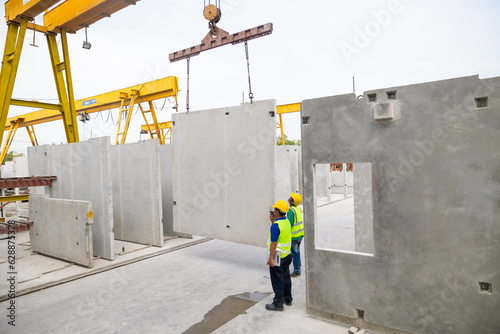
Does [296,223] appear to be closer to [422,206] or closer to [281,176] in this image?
[281,176]

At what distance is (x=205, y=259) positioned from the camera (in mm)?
6867

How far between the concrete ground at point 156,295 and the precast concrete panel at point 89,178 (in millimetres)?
586

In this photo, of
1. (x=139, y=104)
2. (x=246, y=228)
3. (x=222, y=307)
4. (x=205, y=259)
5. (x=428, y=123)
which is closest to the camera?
(x=428, y=123)

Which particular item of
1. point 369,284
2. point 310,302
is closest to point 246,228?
point 310,302

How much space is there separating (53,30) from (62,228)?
530cm

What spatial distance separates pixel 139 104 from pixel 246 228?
1138cm

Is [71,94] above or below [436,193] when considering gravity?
above

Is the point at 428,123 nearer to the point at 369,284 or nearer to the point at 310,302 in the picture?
the point at 369,284

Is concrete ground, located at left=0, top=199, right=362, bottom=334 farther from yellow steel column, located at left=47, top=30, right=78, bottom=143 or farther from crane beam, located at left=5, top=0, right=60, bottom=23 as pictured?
crane beam, located at left=5, top=0, right=60, bottom=23

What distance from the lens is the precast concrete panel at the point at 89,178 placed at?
6.72m

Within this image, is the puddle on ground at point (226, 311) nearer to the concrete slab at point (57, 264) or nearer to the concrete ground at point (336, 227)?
the concrete ground at point (336, 227)

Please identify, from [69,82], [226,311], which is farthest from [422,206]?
[69,82]

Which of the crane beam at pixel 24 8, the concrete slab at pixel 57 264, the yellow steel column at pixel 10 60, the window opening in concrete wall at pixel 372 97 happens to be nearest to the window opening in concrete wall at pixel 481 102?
the window opening in concrete wall at pixel 372 97

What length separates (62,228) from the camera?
675 cm
